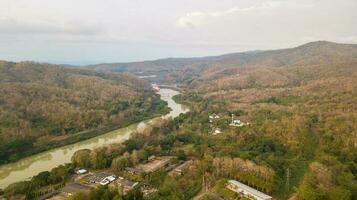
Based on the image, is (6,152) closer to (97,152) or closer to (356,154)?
(97,152)

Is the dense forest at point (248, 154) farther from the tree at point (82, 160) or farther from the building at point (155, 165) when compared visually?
the building at point (155, 165)

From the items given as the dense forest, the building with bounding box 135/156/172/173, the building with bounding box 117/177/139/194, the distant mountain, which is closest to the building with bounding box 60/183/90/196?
the dense forest

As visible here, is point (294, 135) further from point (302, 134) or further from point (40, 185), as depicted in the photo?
point (40, 185)

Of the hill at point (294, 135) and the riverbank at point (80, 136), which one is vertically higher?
the hill at point (294, 135)

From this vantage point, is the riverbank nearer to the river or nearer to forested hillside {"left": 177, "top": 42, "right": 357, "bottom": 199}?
the river

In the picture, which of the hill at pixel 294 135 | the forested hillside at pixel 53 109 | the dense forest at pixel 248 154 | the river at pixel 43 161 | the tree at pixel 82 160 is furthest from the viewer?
the forested hillside at pixel 53 109

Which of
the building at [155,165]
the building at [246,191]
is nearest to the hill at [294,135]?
the building at [246,191]

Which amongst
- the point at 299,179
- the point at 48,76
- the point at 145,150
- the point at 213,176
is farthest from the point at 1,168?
the point at 48,76
